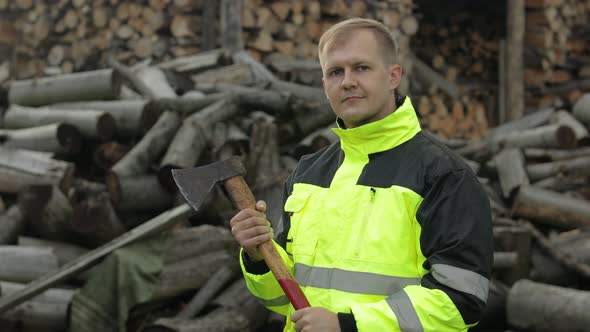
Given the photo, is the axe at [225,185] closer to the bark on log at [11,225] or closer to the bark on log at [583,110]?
the bark on log at [11,225]

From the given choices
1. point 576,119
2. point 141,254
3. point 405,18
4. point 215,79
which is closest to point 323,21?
point 405,18

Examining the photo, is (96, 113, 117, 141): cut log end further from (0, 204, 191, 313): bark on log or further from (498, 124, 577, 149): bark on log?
(498, 124, 577, 149): bark on log

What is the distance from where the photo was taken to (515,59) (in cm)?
1026

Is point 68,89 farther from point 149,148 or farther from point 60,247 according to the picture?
point 60,247

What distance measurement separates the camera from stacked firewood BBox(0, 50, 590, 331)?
3947 millimetres

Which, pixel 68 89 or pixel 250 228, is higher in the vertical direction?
pixel 250 228

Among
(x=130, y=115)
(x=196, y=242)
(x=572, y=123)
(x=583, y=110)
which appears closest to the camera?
(x=196, y=242)

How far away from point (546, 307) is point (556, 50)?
26.3 feet

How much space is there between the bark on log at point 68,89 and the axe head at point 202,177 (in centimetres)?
432

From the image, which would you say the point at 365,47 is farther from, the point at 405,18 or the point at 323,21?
the point at 405,18

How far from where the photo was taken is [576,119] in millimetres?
7219

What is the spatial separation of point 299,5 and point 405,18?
5.68 feet

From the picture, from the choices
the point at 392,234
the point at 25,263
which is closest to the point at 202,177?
the point at 392,234

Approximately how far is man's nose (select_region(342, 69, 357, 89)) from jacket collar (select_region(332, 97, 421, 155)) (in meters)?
0.11
